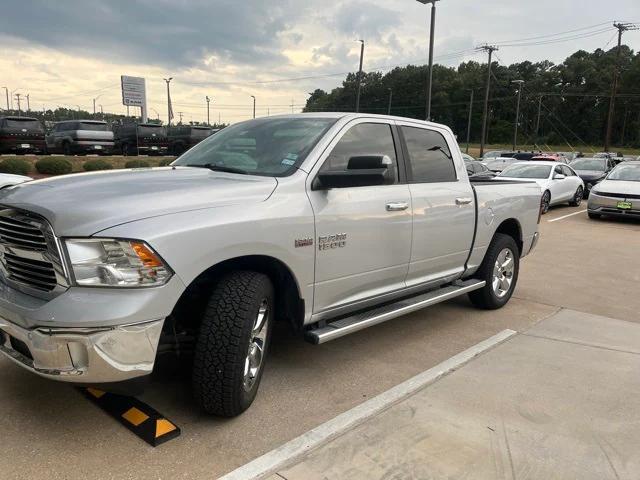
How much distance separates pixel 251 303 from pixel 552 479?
1.84m

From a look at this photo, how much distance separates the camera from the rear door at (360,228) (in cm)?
357

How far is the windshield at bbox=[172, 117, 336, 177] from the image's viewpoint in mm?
3678

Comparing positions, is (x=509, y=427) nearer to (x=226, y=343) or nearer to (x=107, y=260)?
(x=226, y=343)

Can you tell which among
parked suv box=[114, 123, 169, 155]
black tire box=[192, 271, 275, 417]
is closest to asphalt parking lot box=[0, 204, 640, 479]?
black tire box=[192, 271, 275, 417]

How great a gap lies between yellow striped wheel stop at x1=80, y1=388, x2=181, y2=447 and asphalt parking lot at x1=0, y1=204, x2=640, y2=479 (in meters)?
0.04

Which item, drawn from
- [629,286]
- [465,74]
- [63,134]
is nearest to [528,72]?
[465,74]

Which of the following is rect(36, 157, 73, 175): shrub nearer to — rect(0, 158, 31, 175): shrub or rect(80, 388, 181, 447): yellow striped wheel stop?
rect(0, 158, 31, 175): shrub

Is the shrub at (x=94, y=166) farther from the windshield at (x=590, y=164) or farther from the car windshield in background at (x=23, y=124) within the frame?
the windshield at (x=590, y=164)

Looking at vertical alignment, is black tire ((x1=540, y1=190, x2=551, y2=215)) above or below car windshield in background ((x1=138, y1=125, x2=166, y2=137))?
below

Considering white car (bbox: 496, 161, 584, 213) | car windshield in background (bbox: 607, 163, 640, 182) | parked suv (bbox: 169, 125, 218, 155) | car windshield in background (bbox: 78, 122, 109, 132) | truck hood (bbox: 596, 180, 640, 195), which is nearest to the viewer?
truck hood (bbox: 596, 180, 640, 195)

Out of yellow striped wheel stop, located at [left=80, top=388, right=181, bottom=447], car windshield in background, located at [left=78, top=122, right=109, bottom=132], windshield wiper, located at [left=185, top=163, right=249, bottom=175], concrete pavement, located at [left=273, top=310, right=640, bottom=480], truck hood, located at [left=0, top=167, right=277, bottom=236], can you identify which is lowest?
concrete pavement, located at [left=273, top=310, right=640, bottom=480]

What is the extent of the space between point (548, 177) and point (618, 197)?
2.29 metres

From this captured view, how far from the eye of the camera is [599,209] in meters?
13.6

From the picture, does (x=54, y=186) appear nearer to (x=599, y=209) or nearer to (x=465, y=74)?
(x=599, y=209)
